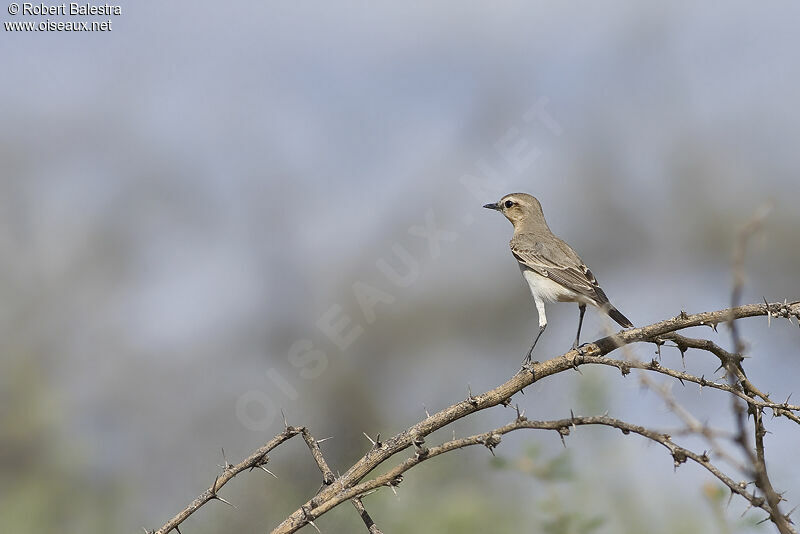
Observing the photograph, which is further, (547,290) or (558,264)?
(558,264)

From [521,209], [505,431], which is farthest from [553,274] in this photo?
[505,431]

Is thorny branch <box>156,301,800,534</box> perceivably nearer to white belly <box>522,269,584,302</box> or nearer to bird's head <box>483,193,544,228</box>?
white belly <box>522,269,584,302</box>

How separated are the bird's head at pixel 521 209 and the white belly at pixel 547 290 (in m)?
1.54

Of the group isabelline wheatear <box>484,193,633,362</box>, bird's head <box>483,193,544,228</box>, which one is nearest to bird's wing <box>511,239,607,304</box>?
isabelline wheatear <box>484,193,633,362</box>

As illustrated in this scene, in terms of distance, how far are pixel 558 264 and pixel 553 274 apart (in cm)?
18

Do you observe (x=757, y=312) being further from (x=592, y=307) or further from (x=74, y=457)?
(x=74, y=457)

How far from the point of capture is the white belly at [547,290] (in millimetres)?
6682

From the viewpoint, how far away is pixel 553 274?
6.82 metres

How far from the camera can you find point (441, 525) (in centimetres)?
513

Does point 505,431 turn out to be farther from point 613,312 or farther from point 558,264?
point 558,264

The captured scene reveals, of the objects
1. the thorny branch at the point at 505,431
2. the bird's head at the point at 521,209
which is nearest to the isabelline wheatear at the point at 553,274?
the bird's head at the point at 521,209

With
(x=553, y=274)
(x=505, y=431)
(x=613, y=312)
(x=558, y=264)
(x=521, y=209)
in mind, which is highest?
(x=521, y=209)

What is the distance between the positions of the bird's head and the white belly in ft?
5.04

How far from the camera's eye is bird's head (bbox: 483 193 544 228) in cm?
851
